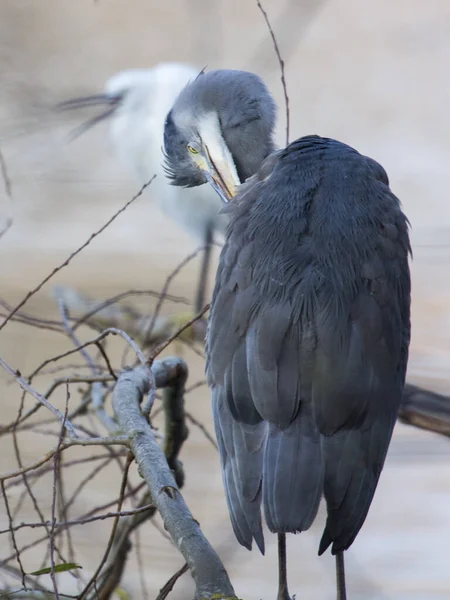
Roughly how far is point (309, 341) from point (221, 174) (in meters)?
0.85

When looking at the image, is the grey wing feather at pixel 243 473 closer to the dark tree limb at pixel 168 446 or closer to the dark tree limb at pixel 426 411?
the dark tree limb at pixel 168 446

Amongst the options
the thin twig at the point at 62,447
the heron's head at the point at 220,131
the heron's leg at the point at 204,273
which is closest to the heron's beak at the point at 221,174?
the heron's head at the point at 220,131

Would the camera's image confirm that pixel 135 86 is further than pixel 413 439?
No

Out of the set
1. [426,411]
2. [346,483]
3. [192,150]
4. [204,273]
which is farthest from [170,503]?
[204,273]

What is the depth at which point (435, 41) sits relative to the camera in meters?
5.45

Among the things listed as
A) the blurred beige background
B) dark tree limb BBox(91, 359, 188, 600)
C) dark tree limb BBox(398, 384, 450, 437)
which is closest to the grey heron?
dark tree limb BBox(91, 359, 188, 600)

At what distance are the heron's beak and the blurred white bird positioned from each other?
371 mm

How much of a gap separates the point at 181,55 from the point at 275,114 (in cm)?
320

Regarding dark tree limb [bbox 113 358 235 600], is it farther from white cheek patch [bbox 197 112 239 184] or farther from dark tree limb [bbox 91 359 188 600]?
white cheek patch [bbox 197 112 239 184]

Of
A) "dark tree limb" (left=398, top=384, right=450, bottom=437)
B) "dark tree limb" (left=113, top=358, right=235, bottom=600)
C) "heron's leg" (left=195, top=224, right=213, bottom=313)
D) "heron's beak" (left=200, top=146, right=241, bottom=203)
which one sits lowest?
"dark tree limb" (left=113, top=358, right=235, bottom=600)

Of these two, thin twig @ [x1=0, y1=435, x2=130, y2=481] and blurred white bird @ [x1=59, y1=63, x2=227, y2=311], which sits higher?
blurred white bird @ [x1=59, y1=63, x2=227, y2=311]

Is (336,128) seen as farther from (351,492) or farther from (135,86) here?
(351,492)

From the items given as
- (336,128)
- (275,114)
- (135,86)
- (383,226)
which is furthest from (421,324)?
(383,226)

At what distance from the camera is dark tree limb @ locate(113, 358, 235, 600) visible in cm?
126
